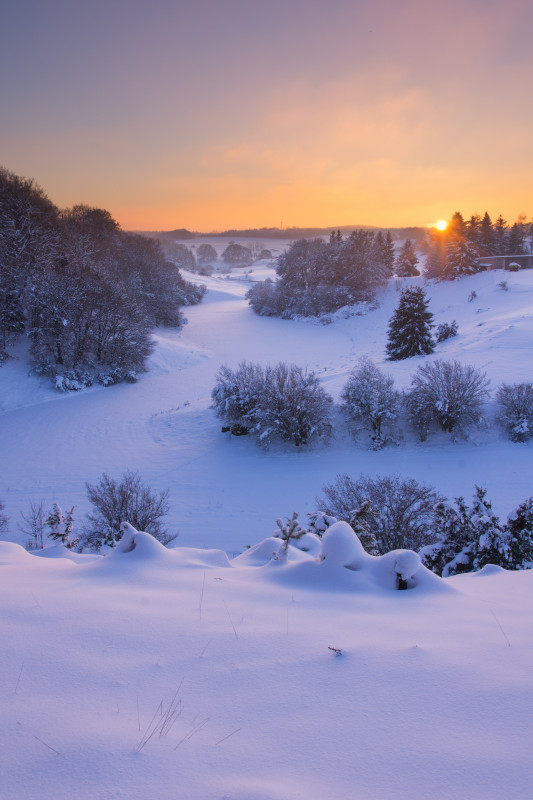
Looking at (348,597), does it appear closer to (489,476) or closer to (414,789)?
(414,789)

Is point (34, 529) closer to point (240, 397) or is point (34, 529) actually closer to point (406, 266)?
point (240, 397)

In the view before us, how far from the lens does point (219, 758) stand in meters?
2.13

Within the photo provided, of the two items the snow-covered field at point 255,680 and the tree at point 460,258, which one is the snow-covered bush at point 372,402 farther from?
the tree at point 460,258

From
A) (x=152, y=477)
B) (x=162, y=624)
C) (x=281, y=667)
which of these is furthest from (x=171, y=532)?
(x=281, y=667)

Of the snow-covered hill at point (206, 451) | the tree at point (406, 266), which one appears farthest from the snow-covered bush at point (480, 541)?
the tree at point (406, 266)

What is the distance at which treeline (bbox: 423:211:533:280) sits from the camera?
152ft

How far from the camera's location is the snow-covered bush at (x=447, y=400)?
1708cm

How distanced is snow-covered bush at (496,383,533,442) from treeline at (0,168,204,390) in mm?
24517

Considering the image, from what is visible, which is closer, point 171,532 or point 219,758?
point 219,758

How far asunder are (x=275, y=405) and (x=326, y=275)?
41320 mm

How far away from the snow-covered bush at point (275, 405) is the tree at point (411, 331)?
541 inches

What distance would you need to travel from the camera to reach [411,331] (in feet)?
100

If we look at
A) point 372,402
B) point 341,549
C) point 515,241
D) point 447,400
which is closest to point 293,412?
point 372,402

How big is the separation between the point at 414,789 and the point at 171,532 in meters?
11.6
